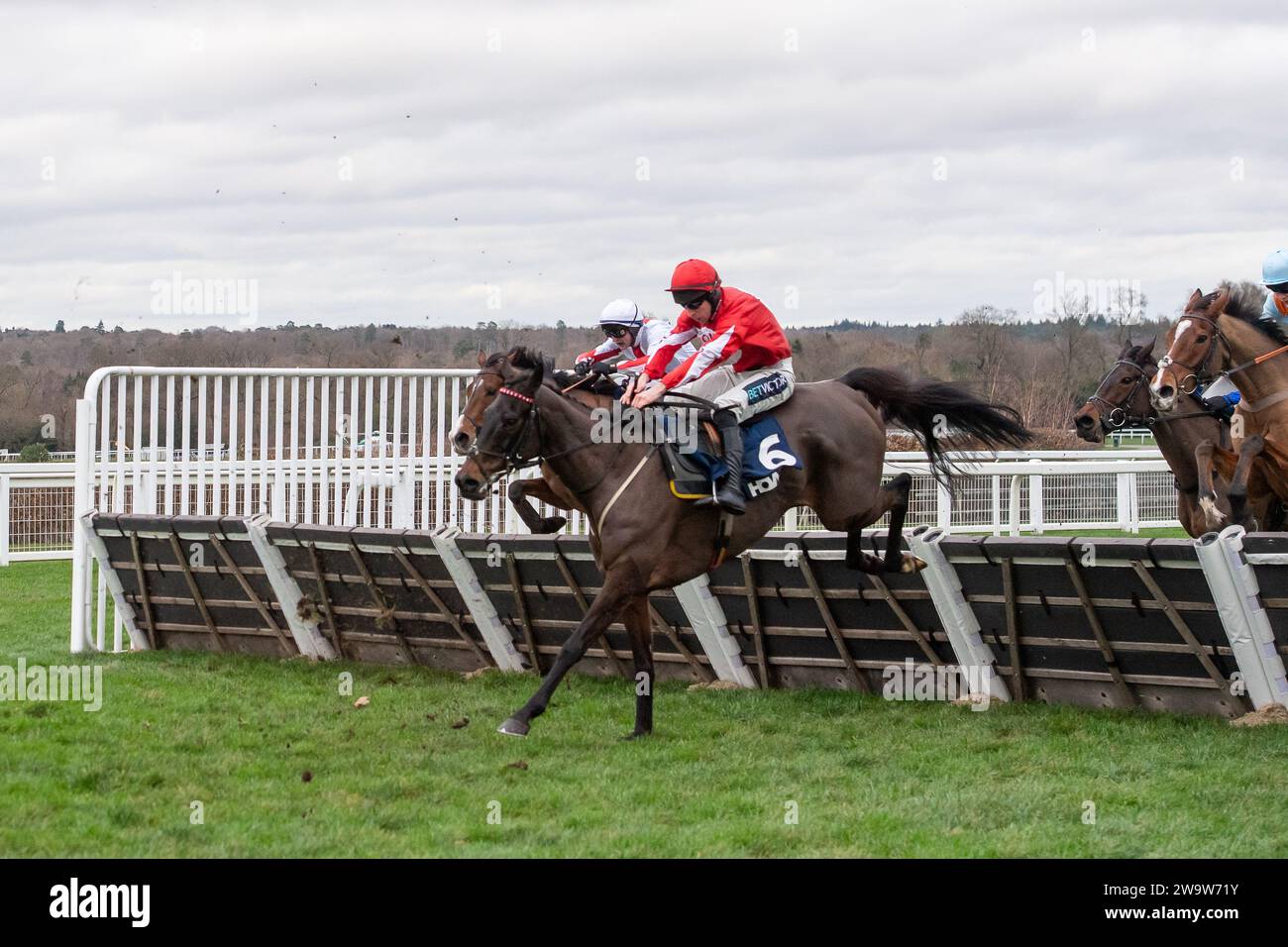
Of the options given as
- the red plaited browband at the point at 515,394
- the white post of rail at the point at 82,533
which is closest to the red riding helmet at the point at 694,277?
the red plaited browband at the point at 515,394

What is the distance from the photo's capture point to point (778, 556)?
7.67 meters

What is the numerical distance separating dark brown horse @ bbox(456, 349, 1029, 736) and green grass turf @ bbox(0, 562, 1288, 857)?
0.54 metres

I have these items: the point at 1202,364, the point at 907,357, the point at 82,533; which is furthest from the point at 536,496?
the point at 907,357

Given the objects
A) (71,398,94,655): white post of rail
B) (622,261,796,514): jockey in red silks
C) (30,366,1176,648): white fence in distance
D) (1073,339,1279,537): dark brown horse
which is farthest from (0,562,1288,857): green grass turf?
(1073,339,1279,537): dark brown horse

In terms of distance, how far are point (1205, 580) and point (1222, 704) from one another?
1.95 feet

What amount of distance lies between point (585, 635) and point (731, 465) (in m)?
1.01

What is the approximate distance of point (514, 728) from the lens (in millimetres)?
6645

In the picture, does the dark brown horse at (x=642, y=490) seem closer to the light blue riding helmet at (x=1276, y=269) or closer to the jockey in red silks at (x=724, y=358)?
the jockey in red silks at (x=724, y=358)

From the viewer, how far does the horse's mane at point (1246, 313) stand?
28.9ft

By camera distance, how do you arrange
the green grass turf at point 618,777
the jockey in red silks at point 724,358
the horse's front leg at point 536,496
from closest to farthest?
the green grass turf at point 618,777
the jockey in red silks at point 724,358
the horse's front leg at point 536,496

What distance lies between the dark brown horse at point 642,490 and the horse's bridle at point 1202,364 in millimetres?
1942

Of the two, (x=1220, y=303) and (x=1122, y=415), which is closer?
(x=1220, y=303)

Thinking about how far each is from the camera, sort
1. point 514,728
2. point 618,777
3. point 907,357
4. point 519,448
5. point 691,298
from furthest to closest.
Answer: point 907,357, point 691,298, point 519,448, point 514,728, point 618,777

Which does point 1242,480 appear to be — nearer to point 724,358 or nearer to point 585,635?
point 724,358
